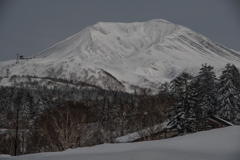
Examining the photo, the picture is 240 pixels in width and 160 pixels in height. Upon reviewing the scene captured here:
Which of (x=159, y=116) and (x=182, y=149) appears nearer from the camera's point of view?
(x=182, y=149)

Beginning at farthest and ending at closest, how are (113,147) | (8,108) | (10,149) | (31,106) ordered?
1. (8,108)
2. (31,106)
3. (10,149)
4. (113,147)

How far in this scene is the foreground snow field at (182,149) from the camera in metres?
5.78

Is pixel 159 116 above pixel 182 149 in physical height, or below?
above

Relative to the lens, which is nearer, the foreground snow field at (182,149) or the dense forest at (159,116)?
the foreground snow field at (182,149)

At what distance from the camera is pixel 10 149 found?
36.5m

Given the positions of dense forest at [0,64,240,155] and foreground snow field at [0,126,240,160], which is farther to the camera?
dense forest at [0,64,240,155]

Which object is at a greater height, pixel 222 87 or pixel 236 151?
pixel 222 87

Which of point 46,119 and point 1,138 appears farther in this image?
point 1,138

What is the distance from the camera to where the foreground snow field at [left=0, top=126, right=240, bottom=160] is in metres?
5.78

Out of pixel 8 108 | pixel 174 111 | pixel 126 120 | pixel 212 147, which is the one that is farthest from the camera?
pixel 8 108

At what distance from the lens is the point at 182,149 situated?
21.0 feet

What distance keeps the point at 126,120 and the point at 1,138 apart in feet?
Result: 47.3

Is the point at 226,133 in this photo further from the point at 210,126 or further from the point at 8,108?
the point at 8,108

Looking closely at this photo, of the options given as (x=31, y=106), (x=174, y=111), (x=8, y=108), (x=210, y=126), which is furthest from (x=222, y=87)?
(x=8, y=108)
